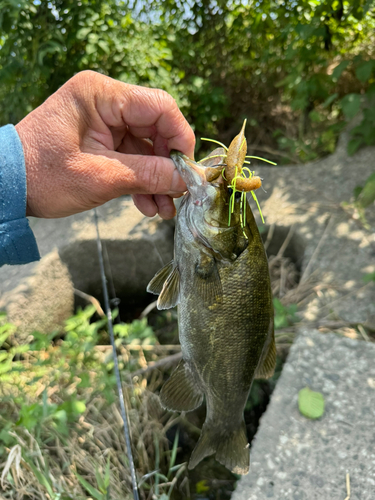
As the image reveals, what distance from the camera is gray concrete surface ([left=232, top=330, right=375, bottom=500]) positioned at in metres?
1.89

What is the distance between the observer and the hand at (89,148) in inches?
63.8

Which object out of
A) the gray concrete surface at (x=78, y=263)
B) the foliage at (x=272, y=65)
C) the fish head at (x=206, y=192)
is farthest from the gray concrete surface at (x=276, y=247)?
the fish head at (x=206, y=192)

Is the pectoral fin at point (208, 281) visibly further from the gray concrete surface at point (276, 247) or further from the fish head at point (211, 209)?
the gray concrete surface at point (276, 247)

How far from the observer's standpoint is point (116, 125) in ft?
5.82

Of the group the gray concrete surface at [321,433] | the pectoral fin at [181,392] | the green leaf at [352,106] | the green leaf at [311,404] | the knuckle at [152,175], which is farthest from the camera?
the green leaf at [352,106]

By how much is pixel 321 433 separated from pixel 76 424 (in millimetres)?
1486

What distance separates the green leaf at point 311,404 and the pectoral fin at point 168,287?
3.43 ft

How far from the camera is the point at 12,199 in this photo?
1635 mm

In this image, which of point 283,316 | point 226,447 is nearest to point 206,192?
point 226,447

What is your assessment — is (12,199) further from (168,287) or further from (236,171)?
(236,171)

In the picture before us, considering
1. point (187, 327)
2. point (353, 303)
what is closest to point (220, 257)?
point (187, 327)

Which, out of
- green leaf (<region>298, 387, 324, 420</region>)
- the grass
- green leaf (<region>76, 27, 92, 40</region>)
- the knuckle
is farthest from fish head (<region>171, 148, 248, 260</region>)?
green leaf (<region>76, 27, 92, 40</region>)

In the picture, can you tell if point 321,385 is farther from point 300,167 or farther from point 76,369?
point 300,167

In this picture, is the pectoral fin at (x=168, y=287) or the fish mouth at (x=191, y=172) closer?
the fish mouth at (x=191, y=172)
